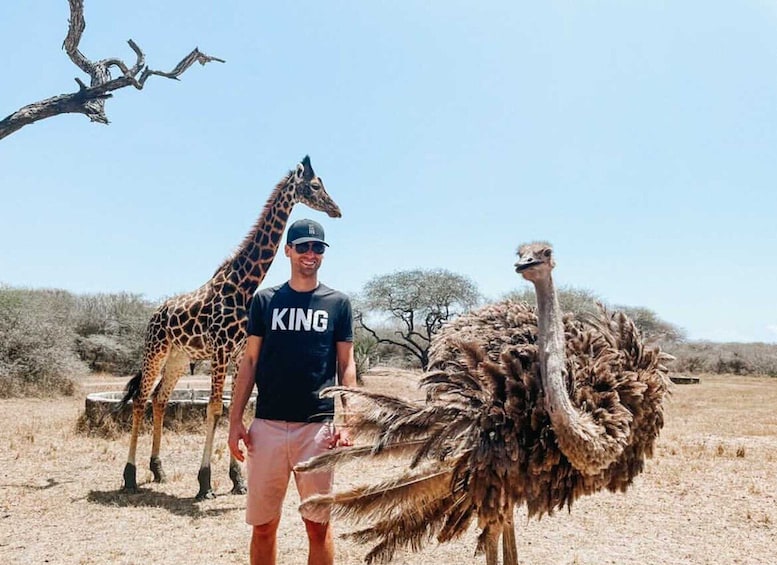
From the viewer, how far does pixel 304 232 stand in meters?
3.38

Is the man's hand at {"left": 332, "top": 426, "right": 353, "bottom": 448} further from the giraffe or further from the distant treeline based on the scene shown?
the giraffe

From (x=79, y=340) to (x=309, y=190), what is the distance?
721 inches

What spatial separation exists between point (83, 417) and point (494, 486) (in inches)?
316

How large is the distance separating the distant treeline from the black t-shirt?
213cm

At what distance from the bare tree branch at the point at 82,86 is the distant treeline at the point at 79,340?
20.7ft

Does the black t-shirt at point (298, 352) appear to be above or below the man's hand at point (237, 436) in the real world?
above

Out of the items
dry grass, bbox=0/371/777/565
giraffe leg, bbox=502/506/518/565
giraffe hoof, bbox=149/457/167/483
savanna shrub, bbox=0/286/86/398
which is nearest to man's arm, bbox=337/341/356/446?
dry grass, bbox=0/371/777/565

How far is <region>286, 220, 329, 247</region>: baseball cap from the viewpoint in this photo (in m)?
3.36

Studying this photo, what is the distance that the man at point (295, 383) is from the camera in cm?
327

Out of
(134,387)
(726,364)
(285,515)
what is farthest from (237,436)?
(726,364)

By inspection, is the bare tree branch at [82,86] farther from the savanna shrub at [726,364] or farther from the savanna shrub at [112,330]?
the savanna shrub at [726,364]

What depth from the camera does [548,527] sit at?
5453mm

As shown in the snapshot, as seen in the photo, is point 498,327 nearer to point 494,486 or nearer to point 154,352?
point 494,486

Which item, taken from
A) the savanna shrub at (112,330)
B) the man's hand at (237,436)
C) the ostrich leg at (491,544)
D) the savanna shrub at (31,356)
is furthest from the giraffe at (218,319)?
the savanna shrub at (112,330)
